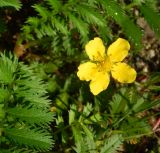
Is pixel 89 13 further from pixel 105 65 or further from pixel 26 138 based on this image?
pixel 26 138

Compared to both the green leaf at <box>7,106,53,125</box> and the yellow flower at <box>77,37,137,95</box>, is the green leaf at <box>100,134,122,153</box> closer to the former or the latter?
the yellow flower at <box>77,37,137,95</box>

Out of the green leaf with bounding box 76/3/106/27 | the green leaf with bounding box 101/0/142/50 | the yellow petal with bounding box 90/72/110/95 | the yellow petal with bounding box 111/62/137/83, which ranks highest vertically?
the green leaf with bounding box 101/0/142/50

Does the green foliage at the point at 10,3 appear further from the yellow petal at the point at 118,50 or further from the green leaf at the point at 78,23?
the yellow petal at the point at 118,50

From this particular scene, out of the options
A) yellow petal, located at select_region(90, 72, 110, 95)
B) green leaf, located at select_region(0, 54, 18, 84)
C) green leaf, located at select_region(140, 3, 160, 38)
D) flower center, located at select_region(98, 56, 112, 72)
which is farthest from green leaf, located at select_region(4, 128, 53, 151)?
green leaf, located at select_region(140, 3, 160, 38)

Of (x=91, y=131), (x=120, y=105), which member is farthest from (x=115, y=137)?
(x=120, y=105)

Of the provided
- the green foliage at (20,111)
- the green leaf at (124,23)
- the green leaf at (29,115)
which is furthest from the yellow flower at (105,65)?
the green leaf at (29,115)

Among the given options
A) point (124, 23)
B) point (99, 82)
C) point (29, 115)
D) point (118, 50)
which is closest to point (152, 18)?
point (124, 23)
